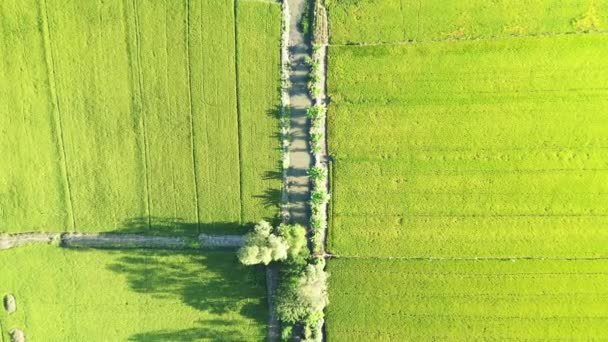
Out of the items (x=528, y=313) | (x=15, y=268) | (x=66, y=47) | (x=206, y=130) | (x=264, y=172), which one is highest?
(x=66, y=47)

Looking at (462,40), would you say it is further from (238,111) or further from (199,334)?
(199,334)

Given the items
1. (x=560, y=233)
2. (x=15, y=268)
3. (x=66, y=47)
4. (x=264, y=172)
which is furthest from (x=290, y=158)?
(x=15, y=268)

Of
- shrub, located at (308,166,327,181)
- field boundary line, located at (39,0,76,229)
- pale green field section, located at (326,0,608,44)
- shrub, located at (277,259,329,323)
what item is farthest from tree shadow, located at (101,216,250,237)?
pale green field section, located at (326,0,608,44)

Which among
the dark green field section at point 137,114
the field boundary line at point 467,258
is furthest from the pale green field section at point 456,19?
the field boundary line at point 467,258

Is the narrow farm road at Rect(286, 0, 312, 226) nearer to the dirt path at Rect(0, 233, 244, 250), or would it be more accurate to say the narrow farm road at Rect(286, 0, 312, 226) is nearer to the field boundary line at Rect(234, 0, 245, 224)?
the field boundary line at Rect(234, 0, 245, 224)

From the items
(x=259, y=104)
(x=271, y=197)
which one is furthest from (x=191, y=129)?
(x=271, y=197)

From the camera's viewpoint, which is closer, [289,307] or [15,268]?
[289,307]

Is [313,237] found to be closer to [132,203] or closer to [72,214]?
[132,203]
